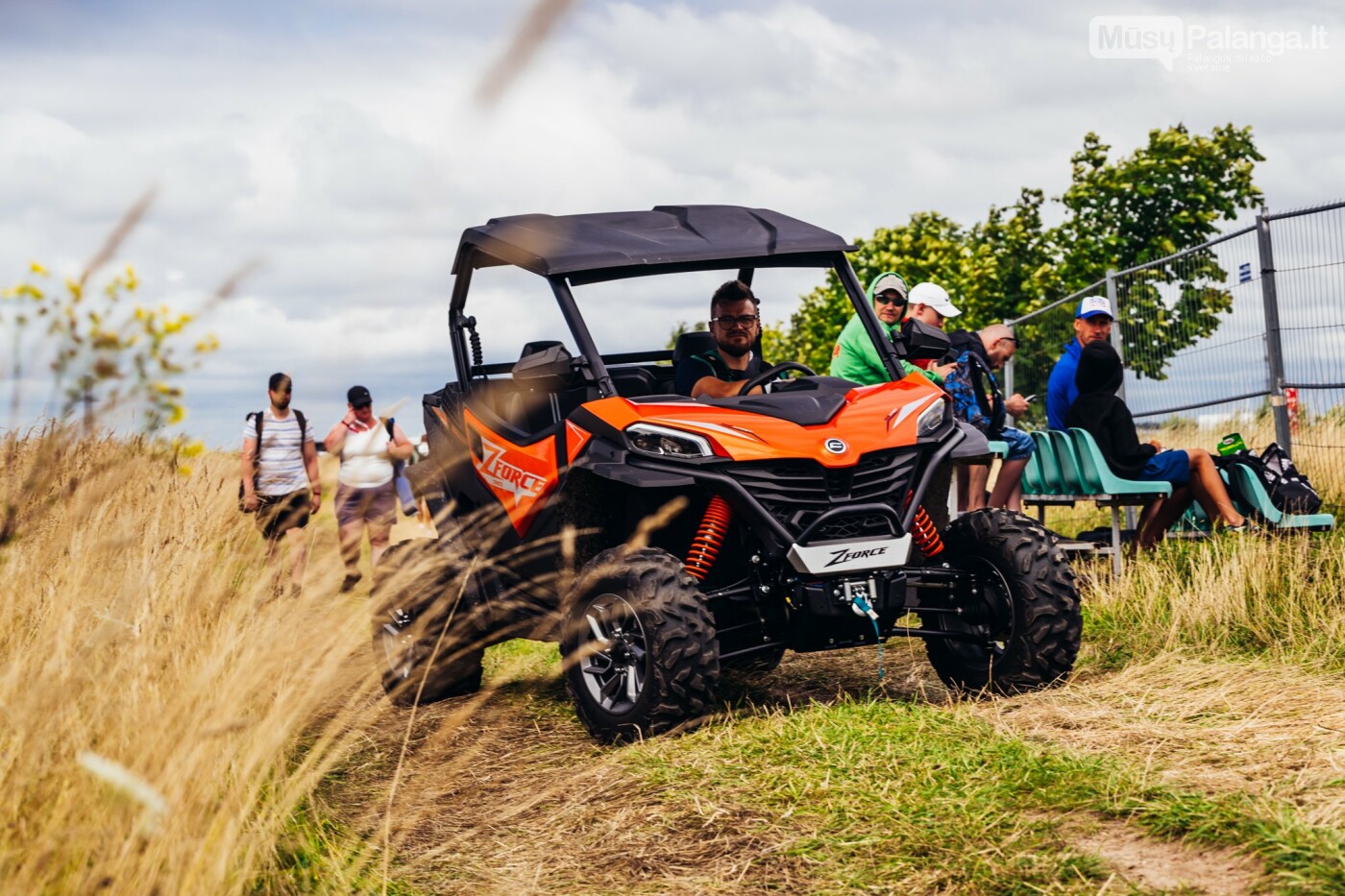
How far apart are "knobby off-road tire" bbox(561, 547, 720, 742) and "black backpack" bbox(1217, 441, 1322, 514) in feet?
15.8

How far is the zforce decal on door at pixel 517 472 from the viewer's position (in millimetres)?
6105

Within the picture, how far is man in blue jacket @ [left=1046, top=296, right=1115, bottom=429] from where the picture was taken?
31.4 feet

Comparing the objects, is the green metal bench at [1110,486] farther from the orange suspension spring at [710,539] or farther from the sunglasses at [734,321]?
the orange suspension spring at [710,539]

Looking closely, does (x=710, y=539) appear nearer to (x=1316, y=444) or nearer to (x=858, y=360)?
(x=858, y=360)

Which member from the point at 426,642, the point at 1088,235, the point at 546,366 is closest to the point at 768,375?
the point at 546,366

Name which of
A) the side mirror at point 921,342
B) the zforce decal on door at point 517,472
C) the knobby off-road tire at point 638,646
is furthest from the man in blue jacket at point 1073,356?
the knobby off-road tire at point 638,646

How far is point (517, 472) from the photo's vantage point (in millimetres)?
6363

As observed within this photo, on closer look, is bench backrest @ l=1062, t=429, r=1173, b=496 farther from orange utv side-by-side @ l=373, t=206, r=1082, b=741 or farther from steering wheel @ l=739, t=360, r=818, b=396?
steering wheel @ l=739, t=360, r=818, b=396

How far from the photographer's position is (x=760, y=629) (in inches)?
221

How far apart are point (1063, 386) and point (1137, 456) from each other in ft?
3.62

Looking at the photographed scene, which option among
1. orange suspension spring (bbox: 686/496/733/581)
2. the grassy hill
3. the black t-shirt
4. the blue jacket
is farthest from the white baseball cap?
orange suspension spring (bbox: 686/496/733/581)

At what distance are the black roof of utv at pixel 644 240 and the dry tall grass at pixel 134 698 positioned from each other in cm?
212

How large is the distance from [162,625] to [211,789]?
0.94 m

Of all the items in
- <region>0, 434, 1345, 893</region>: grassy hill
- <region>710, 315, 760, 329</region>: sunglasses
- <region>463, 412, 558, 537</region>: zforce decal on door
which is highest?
<region>710, 315, 760, 329</region>: sunglasses
